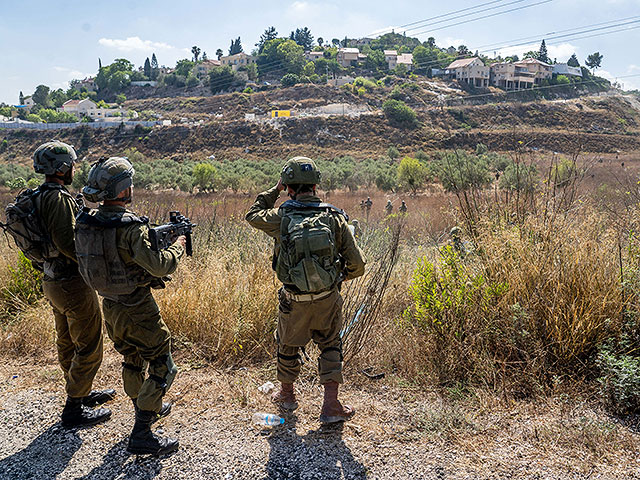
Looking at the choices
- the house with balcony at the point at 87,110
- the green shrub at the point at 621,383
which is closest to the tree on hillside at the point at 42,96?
the house with balcony at the point at 87,110

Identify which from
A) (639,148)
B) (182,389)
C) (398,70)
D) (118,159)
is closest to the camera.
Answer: (118,159)

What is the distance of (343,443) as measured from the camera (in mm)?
2764

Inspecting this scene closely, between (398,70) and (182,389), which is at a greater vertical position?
(398,70)

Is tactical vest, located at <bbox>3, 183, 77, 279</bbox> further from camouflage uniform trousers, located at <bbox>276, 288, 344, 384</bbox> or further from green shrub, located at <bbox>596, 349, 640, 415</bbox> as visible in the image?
green shrub, located at <bbox>596, 349, 640, 415</bbox>

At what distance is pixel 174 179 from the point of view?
1210 inches

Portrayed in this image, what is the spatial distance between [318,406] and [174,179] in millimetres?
29684

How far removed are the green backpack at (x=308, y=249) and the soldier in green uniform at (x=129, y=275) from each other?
26.5 inches

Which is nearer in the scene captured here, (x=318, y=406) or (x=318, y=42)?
(x=318, y=406)

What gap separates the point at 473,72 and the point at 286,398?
96.6 m

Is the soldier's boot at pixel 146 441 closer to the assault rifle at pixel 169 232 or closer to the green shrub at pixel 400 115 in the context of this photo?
the assault rifle at pixel 169 232

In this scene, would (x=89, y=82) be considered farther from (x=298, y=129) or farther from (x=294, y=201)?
(x=294, y=201)

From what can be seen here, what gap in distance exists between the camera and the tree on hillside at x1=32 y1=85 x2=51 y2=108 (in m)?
101

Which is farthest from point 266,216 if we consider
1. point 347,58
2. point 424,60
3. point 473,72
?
point 424,60

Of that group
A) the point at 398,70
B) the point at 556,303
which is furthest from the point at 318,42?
the point at 556,303
